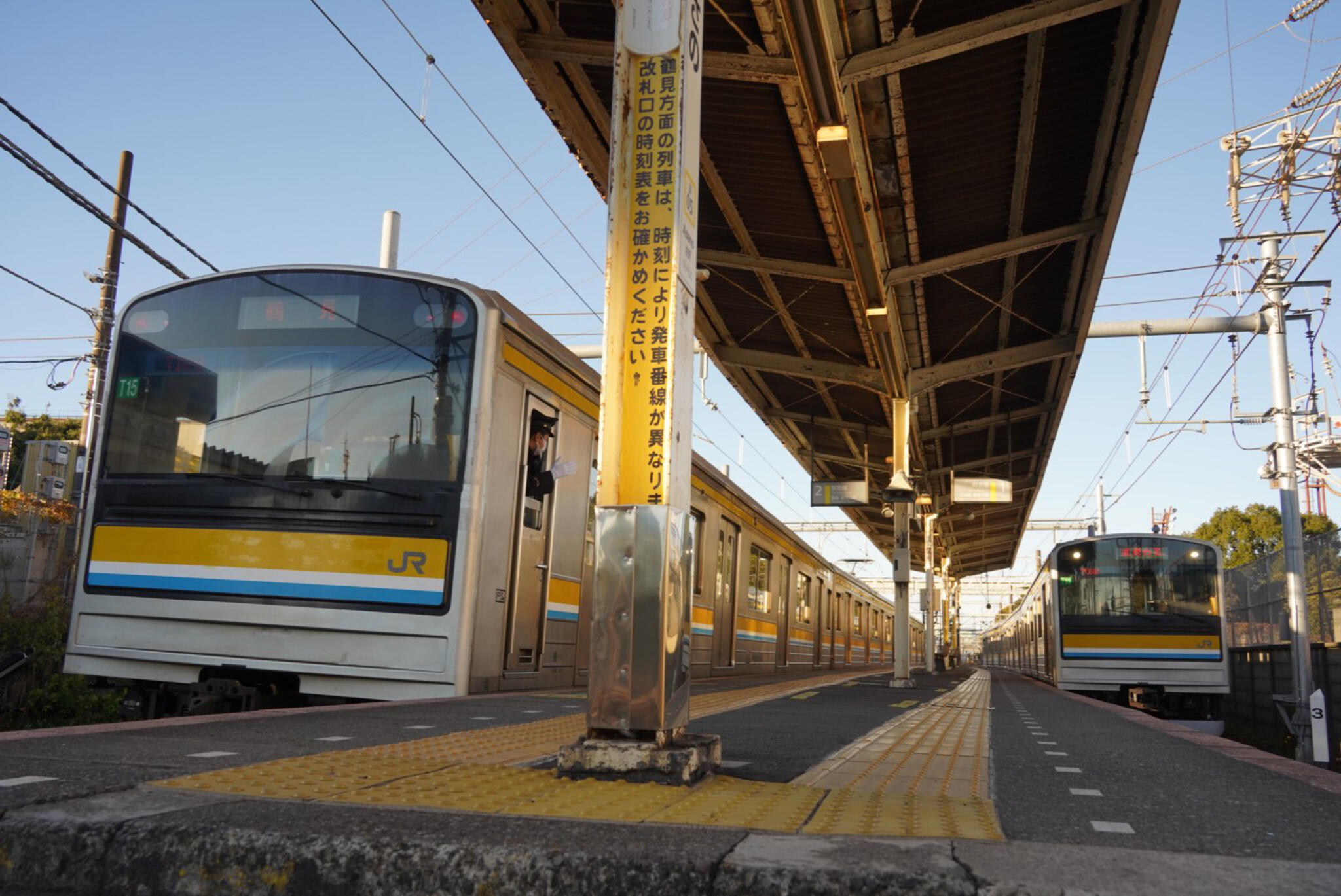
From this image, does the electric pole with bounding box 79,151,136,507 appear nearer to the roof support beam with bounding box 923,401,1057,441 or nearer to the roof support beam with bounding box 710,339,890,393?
the roof support beam with bounding box 710,339,890,393

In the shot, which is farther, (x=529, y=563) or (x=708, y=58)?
(x=708, y=58)

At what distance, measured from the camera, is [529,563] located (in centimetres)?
663

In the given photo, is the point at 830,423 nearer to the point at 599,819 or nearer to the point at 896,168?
the point at 896,168

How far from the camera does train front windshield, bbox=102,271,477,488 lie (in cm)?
575

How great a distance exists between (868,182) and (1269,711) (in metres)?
12.5

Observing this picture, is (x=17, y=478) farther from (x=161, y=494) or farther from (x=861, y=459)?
(x=161, y=494)

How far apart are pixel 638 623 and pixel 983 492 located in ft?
40.7

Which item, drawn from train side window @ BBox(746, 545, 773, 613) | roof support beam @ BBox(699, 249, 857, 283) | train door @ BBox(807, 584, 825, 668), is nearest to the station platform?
roof support beam @ BBox(699, 249, 857, 283)

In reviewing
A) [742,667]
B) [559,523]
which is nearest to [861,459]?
[742,667]

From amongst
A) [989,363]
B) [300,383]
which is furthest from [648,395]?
[989,363]

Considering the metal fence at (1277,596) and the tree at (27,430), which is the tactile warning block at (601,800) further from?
the tree at (27,430)

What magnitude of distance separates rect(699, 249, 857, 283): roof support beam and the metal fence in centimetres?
790

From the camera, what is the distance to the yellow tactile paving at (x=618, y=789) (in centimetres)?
235

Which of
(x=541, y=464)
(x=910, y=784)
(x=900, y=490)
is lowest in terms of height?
(x=910, y=784)
